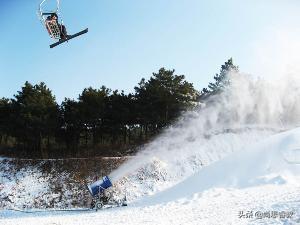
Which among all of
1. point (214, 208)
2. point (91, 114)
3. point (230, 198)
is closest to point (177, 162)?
point (91, 114)

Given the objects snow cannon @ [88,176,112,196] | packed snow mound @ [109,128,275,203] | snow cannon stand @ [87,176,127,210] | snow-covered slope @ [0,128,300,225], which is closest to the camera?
snow-covered slope @ [0,128,300,225]

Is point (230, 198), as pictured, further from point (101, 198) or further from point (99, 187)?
point (99, 187)

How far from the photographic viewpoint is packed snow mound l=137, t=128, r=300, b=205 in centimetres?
2648

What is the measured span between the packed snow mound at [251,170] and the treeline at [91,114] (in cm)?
1510

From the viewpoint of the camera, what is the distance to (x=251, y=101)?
51031 mm

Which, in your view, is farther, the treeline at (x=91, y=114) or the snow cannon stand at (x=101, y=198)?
the treeline at (x=91, y=114)

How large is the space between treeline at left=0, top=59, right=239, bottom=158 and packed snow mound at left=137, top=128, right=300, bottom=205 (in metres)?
15.1

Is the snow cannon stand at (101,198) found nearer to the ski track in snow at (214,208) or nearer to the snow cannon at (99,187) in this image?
the snow cannon at (99,187)

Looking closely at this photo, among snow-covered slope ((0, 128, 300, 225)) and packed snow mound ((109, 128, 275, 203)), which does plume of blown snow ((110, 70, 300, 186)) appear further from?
snow-covered slope ((0, 128, 300, 225))


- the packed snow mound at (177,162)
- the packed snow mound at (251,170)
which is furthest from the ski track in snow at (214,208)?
the packed snow mound at (177,162)

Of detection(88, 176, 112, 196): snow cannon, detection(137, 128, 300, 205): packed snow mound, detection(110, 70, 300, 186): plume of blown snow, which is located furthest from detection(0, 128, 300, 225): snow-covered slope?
detection(110, 70, 300, 186): plume of blown snow

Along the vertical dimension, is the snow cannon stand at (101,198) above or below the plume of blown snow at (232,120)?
below

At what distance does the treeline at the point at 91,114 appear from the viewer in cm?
4397

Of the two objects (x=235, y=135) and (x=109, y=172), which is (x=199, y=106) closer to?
(x=235, y=135)
